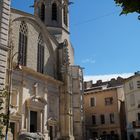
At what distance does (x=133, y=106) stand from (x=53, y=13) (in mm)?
17272

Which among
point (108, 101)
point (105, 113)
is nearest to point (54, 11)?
point (108, 101)

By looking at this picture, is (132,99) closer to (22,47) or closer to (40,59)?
(40,59)

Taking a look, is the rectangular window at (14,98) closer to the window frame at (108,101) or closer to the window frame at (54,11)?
the window frame at (54,11)

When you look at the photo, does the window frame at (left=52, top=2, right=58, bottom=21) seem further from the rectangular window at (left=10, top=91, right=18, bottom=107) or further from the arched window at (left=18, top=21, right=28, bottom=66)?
the rectangular window at (left=10, top=91, right=18, bottom=107)

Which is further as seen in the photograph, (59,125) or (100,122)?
(100,122)

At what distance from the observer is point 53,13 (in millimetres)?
43844

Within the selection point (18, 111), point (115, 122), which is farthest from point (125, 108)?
point (18, 111)

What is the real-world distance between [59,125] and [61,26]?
14.1 m

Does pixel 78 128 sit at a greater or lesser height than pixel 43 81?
lesser

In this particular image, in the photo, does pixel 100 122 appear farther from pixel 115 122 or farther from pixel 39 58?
pixel 39 58

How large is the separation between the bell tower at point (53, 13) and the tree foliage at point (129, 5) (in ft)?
119

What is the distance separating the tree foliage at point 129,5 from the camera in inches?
235

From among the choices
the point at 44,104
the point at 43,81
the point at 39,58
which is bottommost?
the point at 44,104

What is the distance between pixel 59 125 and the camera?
3534 cm
